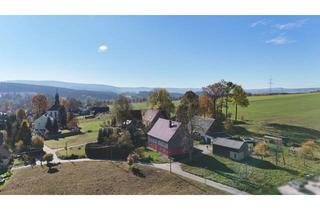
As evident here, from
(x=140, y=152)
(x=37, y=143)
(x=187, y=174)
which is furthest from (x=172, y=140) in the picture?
(x=37, y=143)

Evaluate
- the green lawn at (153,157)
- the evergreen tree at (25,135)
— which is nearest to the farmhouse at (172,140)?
the green lawn at (153,157)

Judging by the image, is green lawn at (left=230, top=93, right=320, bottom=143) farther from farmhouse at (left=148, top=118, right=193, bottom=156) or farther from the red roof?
farmhouse at (left=148, top=118, right=193, bottom=156)

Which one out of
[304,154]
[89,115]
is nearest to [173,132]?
[304,154]

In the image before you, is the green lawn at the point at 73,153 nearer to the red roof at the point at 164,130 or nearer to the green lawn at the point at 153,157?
the green lawn at the point at 153,157

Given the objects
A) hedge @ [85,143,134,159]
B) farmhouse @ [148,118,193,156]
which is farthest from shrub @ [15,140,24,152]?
farmhouse @ [148,118,193,156]

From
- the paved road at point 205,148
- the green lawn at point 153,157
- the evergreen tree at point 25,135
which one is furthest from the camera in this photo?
the evergreen tree at point 25,135

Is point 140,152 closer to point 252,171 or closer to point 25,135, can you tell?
point 252,171

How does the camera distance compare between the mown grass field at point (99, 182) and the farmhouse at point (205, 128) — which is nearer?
the mown grass field at point (99, 182)
